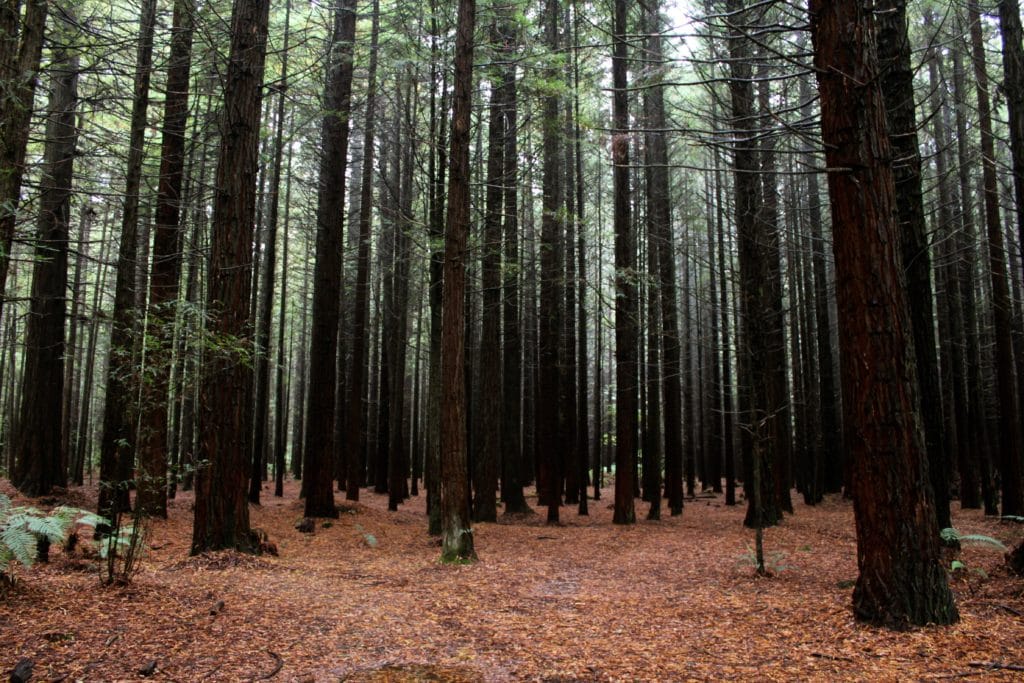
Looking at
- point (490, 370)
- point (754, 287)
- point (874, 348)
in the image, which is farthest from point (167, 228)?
point (754, 287)

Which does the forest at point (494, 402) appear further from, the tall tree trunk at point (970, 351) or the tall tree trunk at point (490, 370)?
the tall tree trunk at point (970, 351)

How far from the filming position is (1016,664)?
3934 millimetres

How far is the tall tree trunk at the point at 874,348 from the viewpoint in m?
4.88

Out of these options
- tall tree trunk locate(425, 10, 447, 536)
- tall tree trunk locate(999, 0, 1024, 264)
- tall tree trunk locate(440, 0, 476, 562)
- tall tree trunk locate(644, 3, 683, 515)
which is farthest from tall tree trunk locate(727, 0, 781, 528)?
tall tree trunk locate(440, 0, 476, 562)

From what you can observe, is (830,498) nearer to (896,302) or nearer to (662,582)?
(662,582)

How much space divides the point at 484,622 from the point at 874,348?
166 inches

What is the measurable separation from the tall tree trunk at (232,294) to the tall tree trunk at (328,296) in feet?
16.3

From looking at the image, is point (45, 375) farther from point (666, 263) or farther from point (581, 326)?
Answer: point (666, 263)

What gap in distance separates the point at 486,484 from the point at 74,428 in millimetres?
18360

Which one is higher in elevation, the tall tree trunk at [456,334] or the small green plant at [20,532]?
the tall tree trunk at [456,334]

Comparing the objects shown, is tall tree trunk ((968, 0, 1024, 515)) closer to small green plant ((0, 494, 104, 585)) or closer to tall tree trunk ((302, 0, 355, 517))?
tall tree trunk ((302, 0, 355, 517))

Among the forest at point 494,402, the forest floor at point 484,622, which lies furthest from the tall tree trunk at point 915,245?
the forest floor at point 484,622

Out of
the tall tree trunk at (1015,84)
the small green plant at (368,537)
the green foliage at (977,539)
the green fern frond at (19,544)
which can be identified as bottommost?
the small green plant at (368,537)

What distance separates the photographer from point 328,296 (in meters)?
13.9
